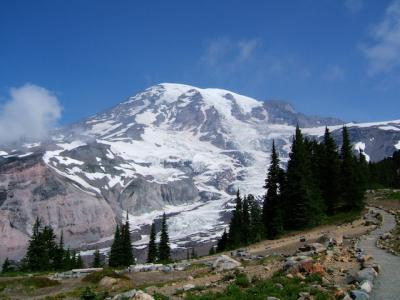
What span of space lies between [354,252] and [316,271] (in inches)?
326

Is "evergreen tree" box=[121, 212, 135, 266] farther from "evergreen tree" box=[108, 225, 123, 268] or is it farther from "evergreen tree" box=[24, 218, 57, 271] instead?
"evergreen tree" box=[24, 218, 57, 271]

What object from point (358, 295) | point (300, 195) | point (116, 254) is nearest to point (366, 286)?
point (358, 295)

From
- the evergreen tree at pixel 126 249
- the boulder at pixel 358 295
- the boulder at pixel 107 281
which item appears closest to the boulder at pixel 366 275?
the boulder at pixel 358 295

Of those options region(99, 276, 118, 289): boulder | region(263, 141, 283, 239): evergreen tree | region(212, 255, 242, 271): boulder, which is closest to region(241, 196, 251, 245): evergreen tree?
region(263, 141, 283, 239): evergreen tree

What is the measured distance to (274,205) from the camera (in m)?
74.4

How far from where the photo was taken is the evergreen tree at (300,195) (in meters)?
66.7

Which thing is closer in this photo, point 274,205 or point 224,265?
point 224,265

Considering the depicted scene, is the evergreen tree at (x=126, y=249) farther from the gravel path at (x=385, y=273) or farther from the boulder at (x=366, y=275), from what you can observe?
the boulder at (x=366, y=275)

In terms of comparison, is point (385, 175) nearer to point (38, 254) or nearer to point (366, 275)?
point (38, 254)

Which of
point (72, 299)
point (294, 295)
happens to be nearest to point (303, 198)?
point (72, 299)

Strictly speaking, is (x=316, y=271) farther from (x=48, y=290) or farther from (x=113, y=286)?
(x=48, y=290)

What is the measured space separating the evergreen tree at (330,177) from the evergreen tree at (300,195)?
3.55m

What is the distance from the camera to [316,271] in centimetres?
2319

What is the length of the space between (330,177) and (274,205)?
1051 centimetres
